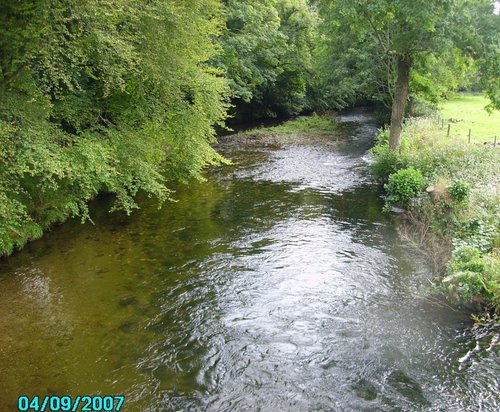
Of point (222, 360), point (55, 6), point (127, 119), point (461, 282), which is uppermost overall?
point (55, 6)

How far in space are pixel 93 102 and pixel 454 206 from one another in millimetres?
11583

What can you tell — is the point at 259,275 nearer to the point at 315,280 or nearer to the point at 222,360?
the point at 315,280

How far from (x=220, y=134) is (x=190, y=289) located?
24366 mm

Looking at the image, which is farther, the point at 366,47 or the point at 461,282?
the point at 366,47

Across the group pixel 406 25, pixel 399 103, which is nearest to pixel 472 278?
pixel 406 25

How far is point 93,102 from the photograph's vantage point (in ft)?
45.2

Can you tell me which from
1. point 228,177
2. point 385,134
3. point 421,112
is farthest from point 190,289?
point 421,112

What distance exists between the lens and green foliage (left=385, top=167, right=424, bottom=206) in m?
15.5

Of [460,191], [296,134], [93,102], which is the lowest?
[296,134]

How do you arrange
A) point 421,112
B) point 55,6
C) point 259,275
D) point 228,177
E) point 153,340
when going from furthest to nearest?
1. point 421,112
2. point 228,177
3. point 259,275
4. point 55,6
5. point 153,340

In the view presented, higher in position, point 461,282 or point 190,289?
point 461,282

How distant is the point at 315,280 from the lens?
10945 mm

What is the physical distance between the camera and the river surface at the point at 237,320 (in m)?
7.12

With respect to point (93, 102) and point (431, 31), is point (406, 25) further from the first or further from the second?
point (93, 102)
